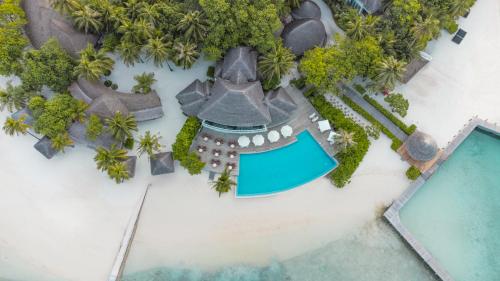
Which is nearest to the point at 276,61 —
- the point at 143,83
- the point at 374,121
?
the point at 374,121

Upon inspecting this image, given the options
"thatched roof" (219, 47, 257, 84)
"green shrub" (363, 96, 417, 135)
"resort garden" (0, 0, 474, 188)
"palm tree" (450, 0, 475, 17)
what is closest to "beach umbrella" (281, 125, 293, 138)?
"resort garden" (0, 0, 474, 188)

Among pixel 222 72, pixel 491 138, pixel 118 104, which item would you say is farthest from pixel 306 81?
pixel 491 138

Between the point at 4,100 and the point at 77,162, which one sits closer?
the point at 4,100

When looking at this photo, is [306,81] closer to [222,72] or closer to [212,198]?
[222,72]

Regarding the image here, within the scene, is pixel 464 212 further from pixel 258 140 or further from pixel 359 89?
pixel 258 140

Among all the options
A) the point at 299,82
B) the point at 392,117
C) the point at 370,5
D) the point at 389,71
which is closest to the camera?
the point at 389,71

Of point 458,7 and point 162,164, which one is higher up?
point 458,7

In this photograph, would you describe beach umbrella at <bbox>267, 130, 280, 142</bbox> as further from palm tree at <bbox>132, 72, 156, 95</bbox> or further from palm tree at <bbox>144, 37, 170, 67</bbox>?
palm tree at <bbox>132, 72, 156, 95</bbox>
